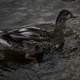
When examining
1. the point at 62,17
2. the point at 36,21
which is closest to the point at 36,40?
the point at 62,17

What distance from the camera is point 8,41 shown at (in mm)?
3727

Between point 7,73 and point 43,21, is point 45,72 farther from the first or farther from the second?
point 43,21

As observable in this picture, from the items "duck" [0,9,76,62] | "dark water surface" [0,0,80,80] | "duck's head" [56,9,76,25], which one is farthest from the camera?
"duck's head" [56,9,76,25]

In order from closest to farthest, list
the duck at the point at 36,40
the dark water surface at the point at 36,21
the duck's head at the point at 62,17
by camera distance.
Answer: the dark water surface at the point at 36,21 → the duck at the point at 36,40 → the duck's head at the point at 62,17

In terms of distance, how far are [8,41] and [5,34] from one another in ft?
0.51

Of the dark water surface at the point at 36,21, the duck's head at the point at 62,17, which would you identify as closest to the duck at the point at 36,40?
the dark water surface at the point at 36,21

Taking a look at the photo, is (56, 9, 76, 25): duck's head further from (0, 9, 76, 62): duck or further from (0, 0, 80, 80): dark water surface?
(0, 0, 80, 80): dark water surface

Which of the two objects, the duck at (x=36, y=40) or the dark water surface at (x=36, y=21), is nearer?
the dark water surface at (x=36, y=21)

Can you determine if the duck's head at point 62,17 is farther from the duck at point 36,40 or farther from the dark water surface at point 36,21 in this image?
the dark water surface at point 36,21

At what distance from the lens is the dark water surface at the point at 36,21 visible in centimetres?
341

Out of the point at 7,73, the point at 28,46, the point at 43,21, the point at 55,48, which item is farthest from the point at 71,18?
the point at 7,73

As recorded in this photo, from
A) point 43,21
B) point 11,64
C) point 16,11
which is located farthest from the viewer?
point 16,11

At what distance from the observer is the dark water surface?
3.41m

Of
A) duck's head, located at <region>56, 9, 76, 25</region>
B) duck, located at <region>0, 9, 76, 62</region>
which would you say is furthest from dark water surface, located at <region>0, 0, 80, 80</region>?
duck's head, located at <region>56, 9, 76, 25</region>
